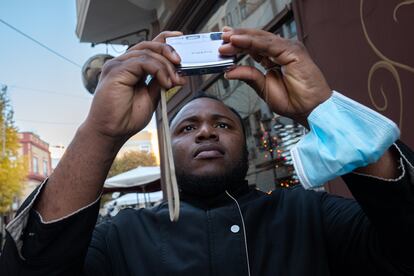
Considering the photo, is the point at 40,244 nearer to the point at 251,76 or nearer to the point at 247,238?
the point at 247,238

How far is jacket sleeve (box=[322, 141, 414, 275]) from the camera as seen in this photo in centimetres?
105

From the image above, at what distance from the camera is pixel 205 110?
183cm

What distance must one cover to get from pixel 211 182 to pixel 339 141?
68 cm

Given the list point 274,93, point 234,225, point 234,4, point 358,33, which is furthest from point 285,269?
point 234,4

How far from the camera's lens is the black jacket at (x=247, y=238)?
41.3 inches

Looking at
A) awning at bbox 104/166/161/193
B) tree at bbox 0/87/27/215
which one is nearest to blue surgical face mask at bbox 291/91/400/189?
awning at bbox 104/166/161/193

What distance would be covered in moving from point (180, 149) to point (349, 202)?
77 centimetres

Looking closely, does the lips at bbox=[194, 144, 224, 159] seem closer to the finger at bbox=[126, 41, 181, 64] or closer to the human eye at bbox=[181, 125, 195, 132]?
the human eye at bbox=[181, 125, 195, 132]

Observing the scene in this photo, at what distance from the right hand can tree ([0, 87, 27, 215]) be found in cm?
1915

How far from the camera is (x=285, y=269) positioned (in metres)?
1.30

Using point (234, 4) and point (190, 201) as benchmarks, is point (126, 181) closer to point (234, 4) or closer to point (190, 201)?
point (234, 4)

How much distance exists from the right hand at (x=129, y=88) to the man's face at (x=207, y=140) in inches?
17.7

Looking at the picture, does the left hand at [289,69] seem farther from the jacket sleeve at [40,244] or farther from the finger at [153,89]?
the jacket sleeve at [40,244]

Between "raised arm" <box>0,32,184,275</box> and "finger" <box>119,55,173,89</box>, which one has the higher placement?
"finger" <box>119,55,173,89</box>
